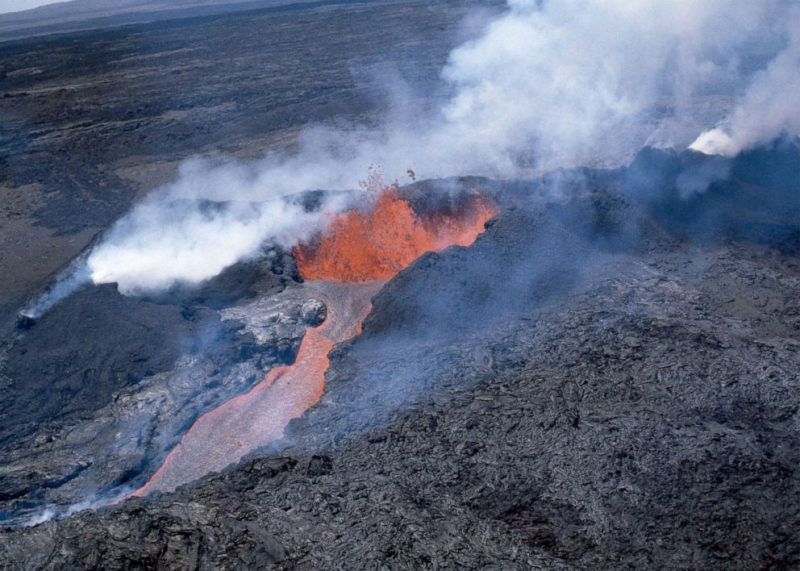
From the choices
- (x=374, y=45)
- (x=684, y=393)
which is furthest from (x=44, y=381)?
(x=374, y=45)

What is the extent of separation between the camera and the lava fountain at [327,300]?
11500 mm

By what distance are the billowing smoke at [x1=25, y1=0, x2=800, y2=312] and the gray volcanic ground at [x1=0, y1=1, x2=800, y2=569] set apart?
459 mm

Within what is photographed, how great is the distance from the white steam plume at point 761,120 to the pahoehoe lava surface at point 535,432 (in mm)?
3984

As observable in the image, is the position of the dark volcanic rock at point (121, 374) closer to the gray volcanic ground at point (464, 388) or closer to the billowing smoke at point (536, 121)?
the gray volcanic ground at point (464, 388)

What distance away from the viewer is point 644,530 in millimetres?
7934

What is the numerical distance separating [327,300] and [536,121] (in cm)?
1270

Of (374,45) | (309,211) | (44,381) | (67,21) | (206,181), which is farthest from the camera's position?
(67,21)

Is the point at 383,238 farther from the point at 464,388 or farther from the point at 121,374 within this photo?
the point at 121,374

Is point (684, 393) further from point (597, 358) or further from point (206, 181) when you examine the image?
point (206, 181)

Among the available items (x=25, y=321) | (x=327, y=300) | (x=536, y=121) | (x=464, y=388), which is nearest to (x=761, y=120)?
(x=536, y=121)

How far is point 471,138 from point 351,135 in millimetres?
5735

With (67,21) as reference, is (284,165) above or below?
below

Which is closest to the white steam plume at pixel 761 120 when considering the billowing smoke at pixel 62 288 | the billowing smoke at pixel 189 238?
the billowing smoke at pixel 189 238

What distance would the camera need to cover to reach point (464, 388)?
10.8 metres
